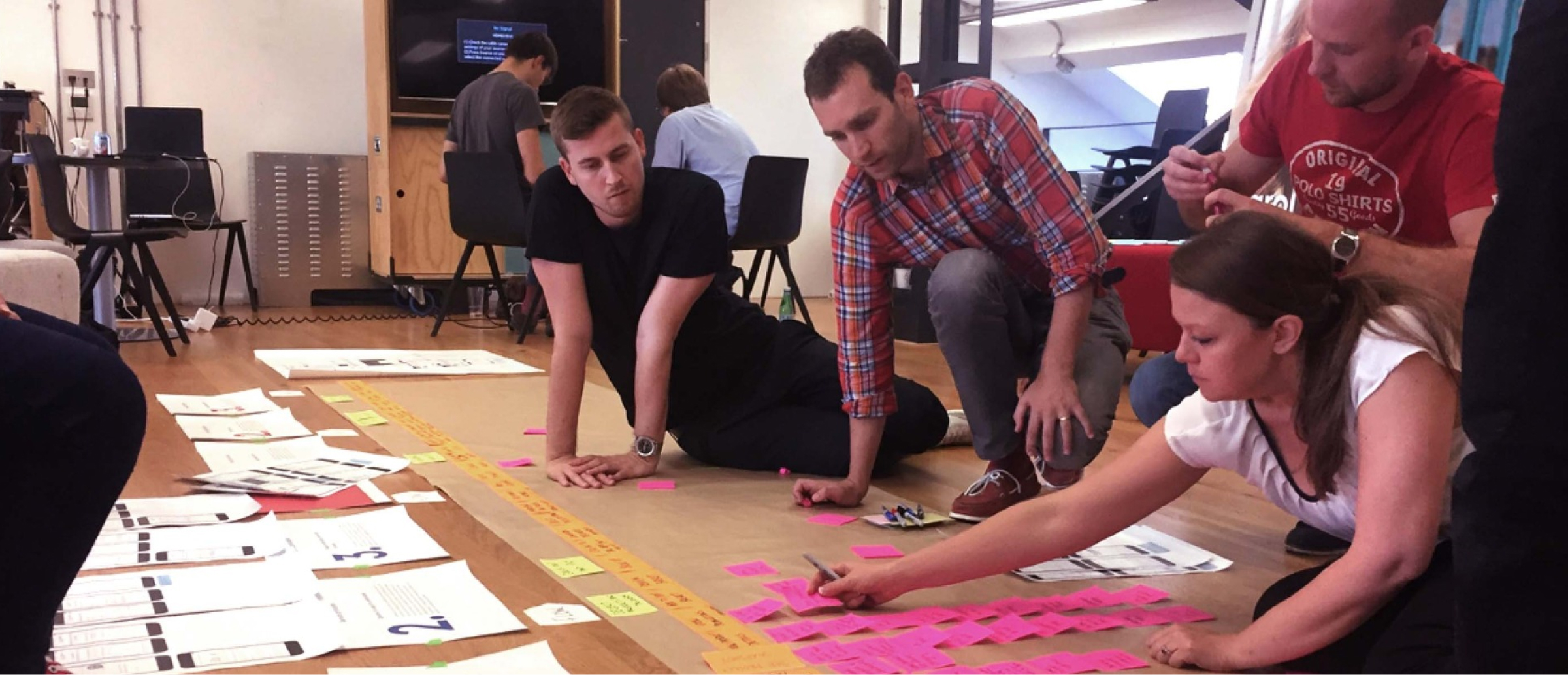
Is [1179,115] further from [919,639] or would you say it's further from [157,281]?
[919,639]

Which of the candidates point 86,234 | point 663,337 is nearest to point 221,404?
point 86,234

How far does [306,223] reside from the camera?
636cm

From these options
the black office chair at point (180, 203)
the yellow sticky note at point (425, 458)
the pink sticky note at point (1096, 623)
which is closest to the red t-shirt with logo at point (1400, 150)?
the pink sticky note at point (1096, 623)

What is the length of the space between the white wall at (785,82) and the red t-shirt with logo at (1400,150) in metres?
5.47

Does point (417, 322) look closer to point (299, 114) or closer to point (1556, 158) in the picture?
point (299, 114)

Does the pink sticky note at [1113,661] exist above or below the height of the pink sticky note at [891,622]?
above

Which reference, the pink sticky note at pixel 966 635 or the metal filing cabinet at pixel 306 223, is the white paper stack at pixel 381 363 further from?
the pink sticky note at pixel 966 635

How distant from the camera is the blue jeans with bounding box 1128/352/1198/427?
2.05 m

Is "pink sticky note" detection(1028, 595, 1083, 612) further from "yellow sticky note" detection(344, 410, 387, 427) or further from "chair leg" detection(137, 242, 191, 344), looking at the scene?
"chair leg" detection(137, 242, 191, 344)

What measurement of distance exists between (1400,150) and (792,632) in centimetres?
111

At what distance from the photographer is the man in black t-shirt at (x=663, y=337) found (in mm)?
2283

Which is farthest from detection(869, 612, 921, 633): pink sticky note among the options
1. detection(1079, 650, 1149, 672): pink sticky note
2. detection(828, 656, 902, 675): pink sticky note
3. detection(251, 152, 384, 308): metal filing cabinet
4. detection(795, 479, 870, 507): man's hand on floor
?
detection(251, 152, 384, 308): metal filing cabinet

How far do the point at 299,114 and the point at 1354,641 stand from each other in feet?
20.8

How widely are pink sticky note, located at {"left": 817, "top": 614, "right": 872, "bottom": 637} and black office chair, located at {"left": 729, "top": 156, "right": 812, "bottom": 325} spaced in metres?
3.03
